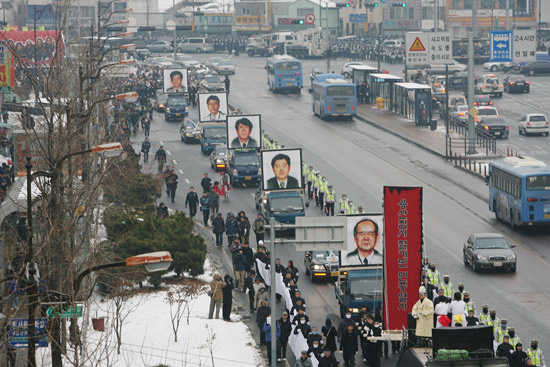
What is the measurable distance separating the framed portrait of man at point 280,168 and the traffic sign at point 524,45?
27.3m

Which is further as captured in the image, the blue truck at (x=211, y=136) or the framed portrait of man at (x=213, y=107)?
the framed portrait of man at (x=213, y=107)

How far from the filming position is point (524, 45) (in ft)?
221

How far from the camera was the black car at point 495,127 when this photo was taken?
64000mm

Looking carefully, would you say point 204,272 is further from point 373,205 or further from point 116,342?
point 373,205

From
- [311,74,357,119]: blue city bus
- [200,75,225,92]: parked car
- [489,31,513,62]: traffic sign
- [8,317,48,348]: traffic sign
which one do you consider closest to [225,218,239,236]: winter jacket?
[8,317,48,348]: traffic sign

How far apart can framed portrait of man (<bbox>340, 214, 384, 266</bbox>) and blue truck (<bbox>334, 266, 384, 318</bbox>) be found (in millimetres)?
292

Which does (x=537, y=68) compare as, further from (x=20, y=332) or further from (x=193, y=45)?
(x=20, y=332)

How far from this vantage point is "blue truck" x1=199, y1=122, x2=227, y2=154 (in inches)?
2363

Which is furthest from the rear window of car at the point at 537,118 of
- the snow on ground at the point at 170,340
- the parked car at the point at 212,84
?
the snow on ground at the point at 170,340

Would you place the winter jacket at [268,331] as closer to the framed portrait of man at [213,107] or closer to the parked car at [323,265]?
the parked car at [323,265]

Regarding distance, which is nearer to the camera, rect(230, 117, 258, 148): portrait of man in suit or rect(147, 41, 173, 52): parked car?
rect(230, 117, 258, 148): portrait of man in suit

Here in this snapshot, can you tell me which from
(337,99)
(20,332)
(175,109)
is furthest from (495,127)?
(20,332)

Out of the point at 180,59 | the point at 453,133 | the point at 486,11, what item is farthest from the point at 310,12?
the point at 453,133

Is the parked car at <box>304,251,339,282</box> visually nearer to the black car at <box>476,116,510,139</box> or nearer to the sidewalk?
the sidewalk
